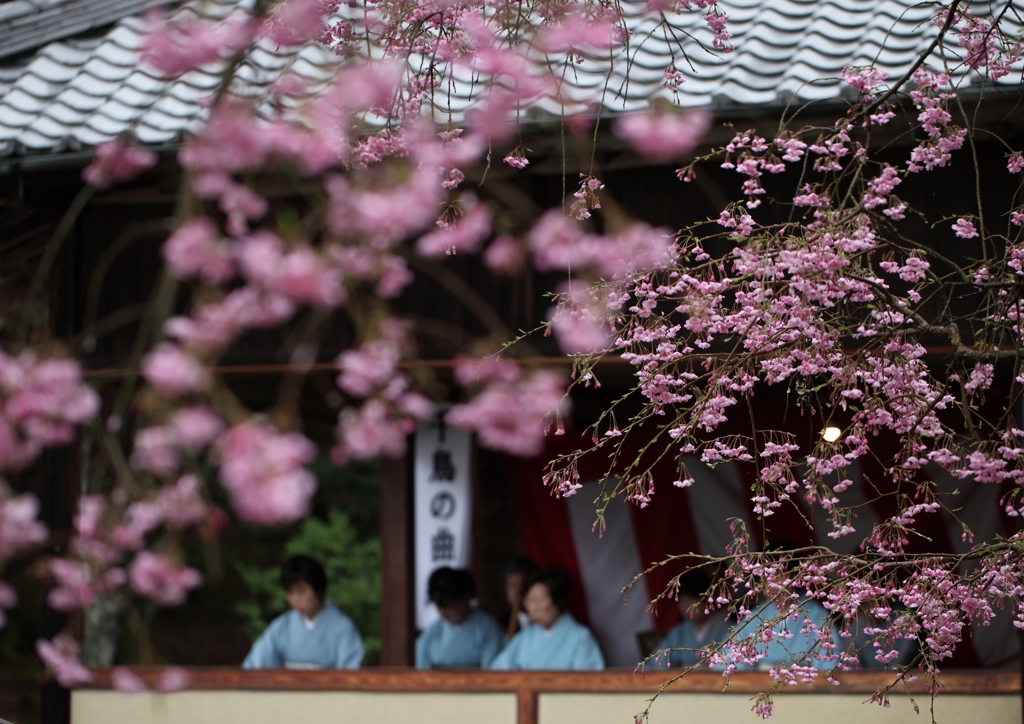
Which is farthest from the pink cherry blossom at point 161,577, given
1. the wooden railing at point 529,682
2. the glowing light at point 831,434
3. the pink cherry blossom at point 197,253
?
the wooden railing at point 529,682

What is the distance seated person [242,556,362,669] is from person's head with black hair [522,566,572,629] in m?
1.07

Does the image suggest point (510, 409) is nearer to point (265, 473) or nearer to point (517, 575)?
point (265, 473)

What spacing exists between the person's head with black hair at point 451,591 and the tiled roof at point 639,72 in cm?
295

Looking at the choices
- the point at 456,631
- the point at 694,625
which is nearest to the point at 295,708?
the point at 456,631

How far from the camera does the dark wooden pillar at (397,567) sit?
649cm

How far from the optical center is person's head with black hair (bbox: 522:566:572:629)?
21.3 feet

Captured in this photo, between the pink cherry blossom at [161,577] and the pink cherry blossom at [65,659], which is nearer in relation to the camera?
the pink cherry blossom at [161,577]

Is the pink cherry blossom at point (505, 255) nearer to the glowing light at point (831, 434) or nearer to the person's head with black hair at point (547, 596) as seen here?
the glowing light at point (831, 434)

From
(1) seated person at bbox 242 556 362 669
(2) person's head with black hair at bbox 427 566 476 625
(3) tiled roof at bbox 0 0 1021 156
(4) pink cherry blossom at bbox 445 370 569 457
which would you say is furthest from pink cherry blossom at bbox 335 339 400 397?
(2) person's head with black hair at bbox 427 566 476 625

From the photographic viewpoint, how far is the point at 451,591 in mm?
6812

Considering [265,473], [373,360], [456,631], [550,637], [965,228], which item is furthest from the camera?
[456,631]

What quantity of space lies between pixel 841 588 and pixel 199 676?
3863 mm

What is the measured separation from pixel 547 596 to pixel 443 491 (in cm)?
94

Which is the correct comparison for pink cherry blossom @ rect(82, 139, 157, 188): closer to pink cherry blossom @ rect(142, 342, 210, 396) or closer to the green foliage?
pink cherry blossom @ rect(142, 342, 210, 396)
